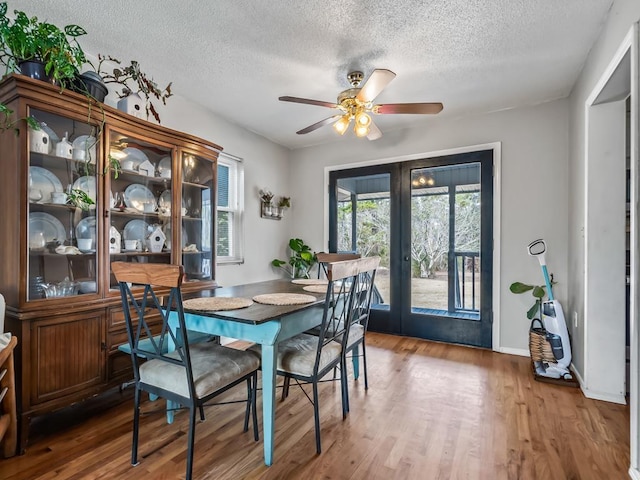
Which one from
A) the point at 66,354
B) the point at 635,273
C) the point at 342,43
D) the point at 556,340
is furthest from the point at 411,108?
the point at 66,354

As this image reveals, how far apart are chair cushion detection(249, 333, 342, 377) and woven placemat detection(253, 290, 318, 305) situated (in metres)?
0.28

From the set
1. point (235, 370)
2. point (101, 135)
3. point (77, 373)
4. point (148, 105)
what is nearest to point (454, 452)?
point (235, 370)

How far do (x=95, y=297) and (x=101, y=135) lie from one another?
1.05 meters

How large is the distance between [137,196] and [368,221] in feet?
8.60

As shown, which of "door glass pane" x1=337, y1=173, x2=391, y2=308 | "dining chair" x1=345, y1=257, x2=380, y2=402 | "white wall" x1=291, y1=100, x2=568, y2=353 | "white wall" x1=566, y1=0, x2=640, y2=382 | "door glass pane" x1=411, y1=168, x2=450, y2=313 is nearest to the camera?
"white wall" x1=566, y1=0, x2=640, y2=382

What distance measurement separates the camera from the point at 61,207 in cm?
201

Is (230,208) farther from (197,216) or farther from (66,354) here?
(66,354)

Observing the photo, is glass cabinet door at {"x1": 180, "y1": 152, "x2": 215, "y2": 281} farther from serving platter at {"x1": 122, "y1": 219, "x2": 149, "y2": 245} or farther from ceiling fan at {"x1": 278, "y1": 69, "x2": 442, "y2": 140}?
ceiling fan at {"x1": 278, "y1": 69, "x2": 442, "y2": 140}

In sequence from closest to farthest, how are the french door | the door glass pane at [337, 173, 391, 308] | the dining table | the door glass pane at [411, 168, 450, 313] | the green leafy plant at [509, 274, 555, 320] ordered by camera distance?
the dining table < the green leafy plant at [509, 274, 555, 320] < the french door < the door glass pane at [411, 168, 450, 313] < the door glass pane at [337, 173, 391, 308]

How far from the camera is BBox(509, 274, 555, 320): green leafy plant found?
291cm

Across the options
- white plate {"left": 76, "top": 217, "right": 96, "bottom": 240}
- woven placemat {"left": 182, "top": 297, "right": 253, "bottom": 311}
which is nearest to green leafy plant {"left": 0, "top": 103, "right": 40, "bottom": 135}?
white plate {"left": 76, "top": 217, "right": 96, "bottom": 240}

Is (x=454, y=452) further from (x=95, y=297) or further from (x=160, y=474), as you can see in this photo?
(x=95, y=297)

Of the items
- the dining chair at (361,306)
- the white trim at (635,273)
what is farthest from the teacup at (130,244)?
the white trim at (635,273)

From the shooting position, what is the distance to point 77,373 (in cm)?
194
